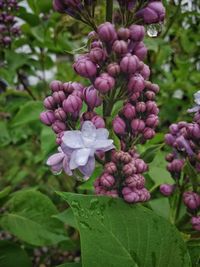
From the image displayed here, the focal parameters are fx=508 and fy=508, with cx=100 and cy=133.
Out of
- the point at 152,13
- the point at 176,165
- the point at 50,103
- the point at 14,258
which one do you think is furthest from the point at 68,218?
the point at 152,13

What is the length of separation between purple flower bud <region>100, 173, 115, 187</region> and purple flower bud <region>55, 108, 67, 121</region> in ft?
0.51

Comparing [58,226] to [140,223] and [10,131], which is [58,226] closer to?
[140,223]

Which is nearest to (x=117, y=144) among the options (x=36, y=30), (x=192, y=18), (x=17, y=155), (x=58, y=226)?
(x=58, y=226)

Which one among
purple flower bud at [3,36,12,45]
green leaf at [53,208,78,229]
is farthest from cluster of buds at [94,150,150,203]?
purple flower bud at [3,36,12,45]

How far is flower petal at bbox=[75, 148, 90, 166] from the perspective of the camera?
1013 millimetres

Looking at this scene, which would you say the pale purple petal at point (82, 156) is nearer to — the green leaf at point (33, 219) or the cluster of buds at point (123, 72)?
A: the cluster of buds at point (123, 72)

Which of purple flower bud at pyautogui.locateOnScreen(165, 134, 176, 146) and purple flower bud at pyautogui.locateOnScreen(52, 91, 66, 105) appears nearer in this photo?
purple flower bud at pyautogui.locateOnScreen(52, 91, 66, 105)

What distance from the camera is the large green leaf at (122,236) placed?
1.03 meters

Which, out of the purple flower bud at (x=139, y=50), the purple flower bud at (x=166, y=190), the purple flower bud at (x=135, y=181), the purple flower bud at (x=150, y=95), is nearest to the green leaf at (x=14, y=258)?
the purple flower bud at (x=166, y=190)

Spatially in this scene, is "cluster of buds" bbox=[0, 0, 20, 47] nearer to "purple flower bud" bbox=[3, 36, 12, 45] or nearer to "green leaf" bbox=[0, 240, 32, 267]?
"purple flower bud" bbox=[3, 36, 12, 45]

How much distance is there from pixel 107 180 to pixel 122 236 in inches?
5.1

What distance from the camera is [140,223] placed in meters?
1.07

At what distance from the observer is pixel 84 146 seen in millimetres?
1045

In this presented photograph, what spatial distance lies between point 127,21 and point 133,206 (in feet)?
1.32
